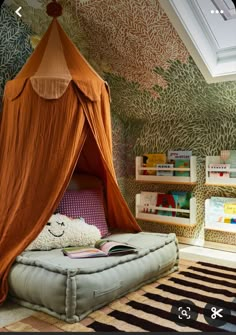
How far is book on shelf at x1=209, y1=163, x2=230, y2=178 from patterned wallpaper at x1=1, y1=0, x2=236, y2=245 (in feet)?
0.59

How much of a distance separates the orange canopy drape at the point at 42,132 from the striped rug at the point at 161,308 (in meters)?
0.53

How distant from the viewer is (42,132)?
2.26m

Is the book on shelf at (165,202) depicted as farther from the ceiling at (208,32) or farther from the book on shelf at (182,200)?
the ceiling at (208,32)

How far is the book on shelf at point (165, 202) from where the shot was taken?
350 cm

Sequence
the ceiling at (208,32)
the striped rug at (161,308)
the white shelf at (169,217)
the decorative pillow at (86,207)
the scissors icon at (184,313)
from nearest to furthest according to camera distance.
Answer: the striped rug at (161,308)
the scissors icon at (184,313)
the ceiling at (208,32)
the decorative pillow at (86,207)
the white shelf at (169,217)

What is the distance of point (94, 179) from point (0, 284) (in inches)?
50.0

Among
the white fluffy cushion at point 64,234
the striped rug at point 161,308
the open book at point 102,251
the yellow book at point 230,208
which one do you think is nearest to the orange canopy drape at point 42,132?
the white fluffy cushion at point 64,234

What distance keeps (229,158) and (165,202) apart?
820 mm

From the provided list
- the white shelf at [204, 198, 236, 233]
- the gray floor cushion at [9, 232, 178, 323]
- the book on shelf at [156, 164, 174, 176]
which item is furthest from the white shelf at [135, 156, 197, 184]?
the gray floor cushion at [9, 232, 178, 323]

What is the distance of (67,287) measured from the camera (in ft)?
5.55

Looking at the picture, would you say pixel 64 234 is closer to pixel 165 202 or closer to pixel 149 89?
pixel 165 202

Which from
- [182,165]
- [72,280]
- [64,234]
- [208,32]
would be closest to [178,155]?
[182,165]

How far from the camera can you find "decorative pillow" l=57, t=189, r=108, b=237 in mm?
2545

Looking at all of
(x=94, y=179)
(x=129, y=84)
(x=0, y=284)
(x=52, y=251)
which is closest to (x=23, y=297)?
(x=0, y=284)
